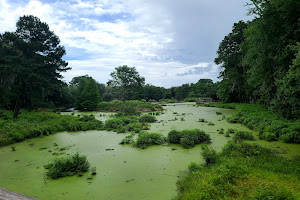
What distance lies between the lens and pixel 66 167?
572 centimetres

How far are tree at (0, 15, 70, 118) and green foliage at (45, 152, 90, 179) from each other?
434 inches

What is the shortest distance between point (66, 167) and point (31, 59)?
12.5m

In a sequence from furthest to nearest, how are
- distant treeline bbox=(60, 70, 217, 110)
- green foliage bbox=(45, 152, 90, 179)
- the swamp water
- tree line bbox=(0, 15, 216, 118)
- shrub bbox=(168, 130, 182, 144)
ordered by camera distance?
distant treeline bbox=(60, 70, 217, 110)
tree line bbox=(0, 15, 216, 118)
shrub bbox=(168, 130, 182, 144)
green foliage bbox=(45, 152, 90, 179)
the swamp water

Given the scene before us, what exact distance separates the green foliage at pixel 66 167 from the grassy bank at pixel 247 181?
3.20m

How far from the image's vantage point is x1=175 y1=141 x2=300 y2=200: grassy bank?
3.51 meters

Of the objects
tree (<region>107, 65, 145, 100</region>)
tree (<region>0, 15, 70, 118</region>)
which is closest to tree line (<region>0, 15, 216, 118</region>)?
tree (<region>0, 15, 70, 118</region>)

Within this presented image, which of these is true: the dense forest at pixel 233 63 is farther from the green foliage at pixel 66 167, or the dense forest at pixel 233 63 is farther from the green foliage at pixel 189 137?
the green foliage at pixel 66 167

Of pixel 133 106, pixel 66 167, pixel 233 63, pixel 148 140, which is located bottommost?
pixel 66 167

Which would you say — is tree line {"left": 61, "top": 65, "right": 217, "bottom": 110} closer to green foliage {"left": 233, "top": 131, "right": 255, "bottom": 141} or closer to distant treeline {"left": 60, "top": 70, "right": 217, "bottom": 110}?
distant treeline {"left": 60, "top": 70, "right": 217, "bottom": 110}

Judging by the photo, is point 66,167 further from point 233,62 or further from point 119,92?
point 119,92

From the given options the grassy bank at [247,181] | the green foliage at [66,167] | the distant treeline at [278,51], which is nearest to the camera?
the grassy bank at [247,181]

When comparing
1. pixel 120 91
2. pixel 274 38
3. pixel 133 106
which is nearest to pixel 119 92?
pixel 120 91

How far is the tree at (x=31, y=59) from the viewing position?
1409cm

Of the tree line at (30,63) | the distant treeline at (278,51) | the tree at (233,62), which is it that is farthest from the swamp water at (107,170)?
the tree at (233,62)
